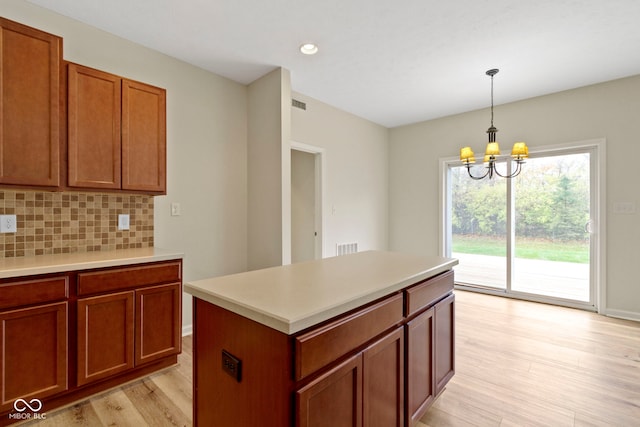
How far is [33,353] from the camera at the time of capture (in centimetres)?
167

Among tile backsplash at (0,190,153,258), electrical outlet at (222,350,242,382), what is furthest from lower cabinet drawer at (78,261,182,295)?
electrical outlet at (222,350,242,382)

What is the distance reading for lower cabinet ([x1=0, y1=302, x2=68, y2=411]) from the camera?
5.23ft

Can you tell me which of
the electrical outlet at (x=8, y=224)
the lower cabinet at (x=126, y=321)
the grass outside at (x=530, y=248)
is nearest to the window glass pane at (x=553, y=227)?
the grass outside at (x=530, y=248)

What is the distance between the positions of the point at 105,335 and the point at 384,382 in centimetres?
178

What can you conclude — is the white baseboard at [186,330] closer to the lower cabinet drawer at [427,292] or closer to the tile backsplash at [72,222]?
the tile backsplash at [72,222]

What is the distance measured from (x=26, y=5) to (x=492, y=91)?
14.8 feet

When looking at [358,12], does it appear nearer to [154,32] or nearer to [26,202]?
[154,32]

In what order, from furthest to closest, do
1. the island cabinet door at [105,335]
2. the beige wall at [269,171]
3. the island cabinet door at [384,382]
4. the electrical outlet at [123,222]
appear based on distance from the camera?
the beige wall at [269,171] < the electrical outlet at [123,222] < the island cabinet door at [105,335] < the island cabinet door at [384,382]

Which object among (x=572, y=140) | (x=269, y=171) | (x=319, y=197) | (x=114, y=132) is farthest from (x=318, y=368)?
(x=572, y=140)

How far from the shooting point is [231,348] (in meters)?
1.09

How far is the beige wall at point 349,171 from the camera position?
4027 mm

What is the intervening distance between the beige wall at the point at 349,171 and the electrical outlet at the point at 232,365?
3.01 metres

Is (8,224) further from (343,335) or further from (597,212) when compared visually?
(597,212)

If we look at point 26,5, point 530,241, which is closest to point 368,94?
point 530,241
